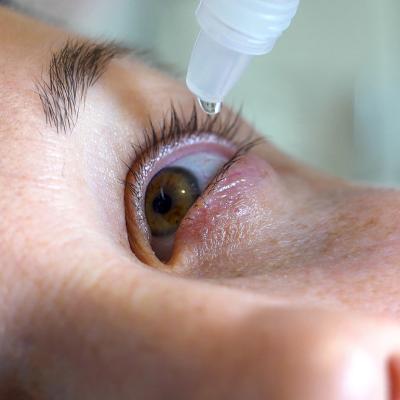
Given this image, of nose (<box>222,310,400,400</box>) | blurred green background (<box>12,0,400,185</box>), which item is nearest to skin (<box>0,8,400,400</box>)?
nose (<box>222,310,400,400</box>)

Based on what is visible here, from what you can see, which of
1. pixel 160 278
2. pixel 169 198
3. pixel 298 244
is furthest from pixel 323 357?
pixel 169 198

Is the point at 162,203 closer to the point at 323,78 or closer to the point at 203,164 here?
the point at 203,164

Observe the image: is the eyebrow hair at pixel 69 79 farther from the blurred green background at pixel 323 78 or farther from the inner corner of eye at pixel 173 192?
the blurred green background at pixel 323 78

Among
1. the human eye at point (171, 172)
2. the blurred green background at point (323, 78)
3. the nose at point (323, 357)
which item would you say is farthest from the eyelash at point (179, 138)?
the blurred green background at point (323, 78)

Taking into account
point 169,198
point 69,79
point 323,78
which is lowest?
point 323,78

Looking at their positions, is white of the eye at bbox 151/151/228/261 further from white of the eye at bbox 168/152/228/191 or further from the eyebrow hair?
the eyebrow hair
